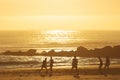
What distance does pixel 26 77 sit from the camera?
27672 millimetres

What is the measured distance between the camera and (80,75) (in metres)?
28.0

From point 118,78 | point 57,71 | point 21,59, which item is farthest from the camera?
point 21,59

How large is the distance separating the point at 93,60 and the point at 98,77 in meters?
18.6

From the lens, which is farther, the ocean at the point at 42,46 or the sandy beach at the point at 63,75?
the ocean at the point at 42,46

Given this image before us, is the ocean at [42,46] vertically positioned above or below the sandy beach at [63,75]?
above

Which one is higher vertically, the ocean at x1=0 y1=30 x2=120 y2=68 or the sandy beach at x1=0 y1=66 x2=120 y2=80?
the ocean at x1=0 y1=30 x2=120 y2=68

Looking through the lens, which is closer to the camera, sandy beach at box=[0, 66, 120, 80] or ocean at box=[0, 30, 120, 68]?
sandy beach at box=[0, 66, 120, 80]

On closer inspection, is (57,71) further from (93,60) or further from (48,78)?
(93,60)

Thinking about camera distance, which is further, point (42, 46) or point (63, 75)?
point (42, 46)

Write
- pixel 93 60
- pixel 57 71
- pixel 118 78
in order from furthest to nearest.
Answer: pixel 93 60
pixel 57 71
pixel 118 78

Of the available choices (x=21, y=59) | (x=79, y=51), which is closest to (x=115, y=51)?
(x=79, y=51)

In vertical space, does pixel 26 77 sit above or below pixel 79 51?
below

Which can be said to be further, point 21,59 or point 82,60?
point 21,59

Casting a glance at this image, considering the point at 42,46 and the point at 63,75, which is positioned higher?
the point at 42,46
